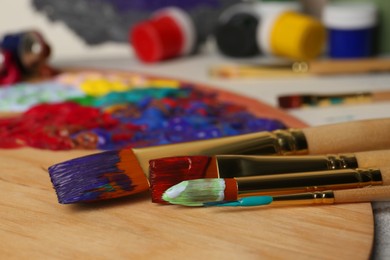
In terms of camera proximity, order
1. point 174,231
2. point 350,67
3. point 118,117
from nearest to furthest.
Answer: point 174,231
point 118,117
point 350,67

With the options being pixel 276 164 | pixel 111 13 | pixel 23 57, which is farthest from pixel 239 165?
pixel 111 13

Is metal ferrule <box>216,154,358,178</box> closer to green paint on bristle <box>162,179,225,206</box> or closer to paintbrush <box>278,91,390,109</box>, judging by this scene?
green paint on bristle <box>162,179,225,206</box>

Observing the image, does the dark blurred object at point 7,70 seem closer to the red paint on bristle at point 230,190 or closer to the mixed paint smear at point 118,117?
the mixed paint smear at point 118,117

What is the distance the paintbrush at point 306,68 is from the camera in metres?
0.96

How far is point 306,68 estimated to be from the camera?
0.98 metres

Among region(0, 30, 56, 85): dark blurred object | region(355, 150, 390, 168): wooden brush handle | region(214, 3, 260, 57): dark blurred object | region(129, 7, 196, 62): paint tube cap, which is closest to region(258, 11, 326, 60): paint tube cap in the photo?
region(214, 3, 260, 57): dark blurred object

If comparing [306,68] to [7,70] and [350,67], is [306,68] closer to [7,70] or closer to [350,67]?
[350,67]

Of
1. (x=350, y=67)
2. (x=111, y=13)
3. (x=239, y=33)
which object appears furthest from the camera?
(x=111, y=13)

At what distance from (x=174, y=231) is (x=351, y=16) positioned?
57 cm

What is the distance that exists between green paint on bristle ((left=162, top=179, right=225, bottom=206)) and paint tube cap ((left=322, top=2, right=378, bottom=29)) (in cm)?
53

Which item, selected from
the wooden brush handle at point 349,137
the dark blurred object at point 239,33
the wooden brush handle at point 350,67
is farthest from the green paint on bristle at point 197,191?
the dark blurred object at point 239,33

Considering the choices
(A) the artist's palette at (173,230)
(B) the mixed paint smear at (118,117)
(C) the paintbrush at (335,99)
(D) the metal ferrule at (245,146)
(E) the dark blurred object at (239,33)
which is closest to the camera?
(A) the artist's palette at (173,230)

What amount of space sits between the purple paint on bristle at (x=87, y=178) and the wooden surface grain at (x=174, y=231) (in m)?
0.02

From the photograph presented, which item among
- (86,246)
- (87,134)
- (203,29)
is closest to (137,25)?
(203,29)
